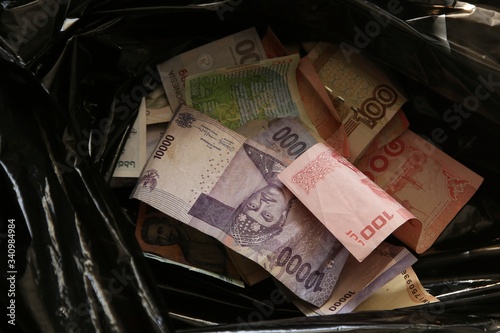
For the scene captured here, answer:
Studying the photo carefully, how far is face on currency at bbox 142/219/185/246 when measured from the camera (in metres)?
0.92

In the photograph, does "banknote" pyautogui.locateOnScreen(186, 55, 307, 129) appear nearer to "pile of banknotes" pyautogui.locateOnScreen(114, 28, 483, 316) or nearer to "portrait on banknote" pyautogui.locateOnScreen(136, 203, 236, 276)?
"pile of banknotes" pyautogui.locateOnScreen(114, 28, 483, 316)

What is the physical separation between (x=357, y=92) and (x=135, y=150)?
1.15 ft

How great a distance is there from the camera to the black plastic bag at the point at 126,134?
2.19 ft

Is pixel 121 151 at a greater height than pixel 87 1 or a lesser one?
lesser

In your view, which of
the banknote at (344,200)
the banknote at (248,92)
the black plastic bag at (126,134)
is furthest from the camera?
the banknote at (248,92)

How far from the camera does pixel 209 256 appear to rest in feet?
3.03

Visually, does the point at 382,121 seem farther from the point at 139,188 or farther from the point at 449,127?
the point at 139,188

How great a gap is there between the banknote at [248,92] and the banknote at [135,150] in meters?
0.08

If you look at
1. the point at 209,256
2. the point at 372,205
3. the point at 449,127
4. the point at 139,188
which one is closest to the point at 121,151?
the point at 139,188

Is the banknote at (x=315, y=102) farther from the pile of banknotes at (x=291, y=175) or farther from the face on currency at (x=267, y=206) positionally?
the face on currency at (x=267, y=206)

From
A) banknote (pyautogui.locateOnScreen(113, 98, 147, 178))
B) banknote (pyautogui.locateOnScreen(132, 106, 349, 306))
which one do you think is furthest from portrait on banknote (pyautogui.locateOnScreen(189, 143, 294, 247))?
banknote (pyautogui.locateOnScreen(113, 98, 147, 178))

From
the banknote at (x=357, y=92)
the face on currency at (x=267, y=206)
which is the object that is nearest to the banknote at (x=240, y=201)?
the face on currency at (x=267, y=206)

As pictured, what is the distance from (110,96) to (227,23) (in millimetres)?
208

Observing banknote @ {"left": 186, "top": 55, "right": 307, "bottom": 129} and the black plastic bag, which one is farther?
banknote @ {"left": 186, "top": 55, "right": 307, "bottom": 129}
